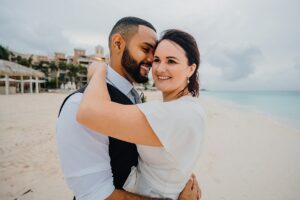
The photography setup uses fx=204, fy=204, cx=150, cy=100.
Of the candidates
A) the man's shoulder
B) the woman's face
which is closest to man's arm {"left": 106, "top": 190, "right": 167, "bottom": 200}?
the man's shoulder

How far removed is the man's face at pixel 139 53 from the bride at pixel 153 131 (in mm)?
289

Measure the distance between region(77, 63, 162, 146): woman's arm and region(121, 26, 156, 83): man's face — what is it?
678 mm

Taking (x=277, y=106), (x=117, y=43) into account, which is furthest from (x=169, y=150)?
(x=277, y=106)

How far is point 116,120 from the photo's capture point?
1214 millimetres

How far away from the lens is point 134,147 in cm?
147

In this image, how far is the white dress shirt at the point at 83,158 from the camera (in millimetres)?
1249

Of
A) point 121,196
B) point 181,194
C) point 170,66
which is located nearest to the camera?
point 121,196

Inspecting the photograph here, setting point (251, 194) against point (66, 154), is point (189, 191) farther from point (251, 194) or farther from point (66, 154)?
point (251, 194)

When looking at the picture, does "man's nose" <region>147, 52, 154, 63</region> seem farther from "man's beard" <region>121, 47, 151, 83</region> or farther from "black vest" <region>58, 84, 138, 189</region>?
"black vest" <region>58, 84, 138, 189</region>

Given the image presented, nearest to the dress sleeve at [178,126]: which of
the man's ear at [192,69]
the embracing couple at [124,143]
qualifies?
the embracing couple at [124,143]

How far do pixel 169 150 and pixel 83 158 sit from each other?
529 millimetres

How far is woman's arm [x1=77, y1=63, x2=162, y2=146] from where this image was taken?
47.6 inches

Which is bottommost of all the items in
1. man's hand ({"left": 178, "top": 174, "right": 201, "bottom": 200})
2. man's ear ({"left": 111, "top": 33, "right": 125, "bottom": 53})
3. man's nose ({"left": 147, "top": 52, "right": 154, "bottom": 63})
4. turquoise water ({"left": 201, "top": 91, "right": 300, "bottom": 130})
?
turquoise water ({"left": 201, "top": 91, "right": 300, "bottom": 130})

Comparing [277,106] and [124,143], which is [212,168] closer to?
[124,143]
